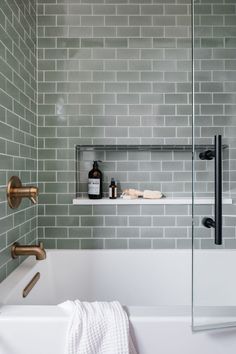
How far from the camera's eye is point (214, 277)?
131 centimetres

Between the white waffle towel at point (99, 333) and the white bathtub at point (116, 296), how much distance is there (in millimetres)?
40

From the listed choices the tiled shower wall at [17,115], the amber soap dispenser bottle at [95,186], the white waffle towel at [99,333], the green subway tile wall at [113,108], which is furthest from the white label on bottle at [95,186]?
the white waffle towel at [99,333]

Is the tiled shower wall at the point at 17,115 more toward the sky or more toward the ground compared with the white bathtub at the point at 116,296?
more toward the sky

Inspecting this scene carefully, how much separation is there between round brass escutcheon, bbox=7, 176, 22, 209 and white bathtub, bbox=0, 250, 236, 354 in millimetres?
374

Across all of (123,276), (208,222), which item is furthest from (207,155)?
(123,276)

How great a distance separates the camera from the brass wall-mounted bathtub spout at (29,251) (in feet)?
4.95

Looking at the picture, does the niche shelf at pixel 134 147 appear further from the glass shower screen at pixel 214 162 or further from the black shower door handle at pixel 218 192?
the black shower door handle at pixel 218 192

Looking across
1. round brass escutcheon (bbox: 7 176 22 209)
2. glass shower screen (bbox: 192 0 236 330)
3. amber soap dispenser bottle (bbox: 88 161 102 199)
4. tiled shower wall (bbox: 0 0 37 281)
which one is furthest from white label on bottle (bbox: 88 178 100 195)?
glass shower screen (bbox: 192 0 236 330)

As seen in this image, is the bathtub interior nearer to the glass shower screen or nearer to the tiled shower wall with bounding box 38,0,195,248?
the tiled shower wall with bounding box 38,0,195,248

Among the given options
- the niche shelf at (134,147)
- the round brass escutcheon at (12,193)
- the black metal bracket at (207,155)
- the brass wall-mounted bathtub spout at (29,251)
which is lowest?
the brass wall-mounted bathtub spout at (29,251)

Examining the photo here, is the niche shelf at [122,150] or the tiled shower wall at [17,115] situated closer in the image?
the tiled shower wall at [17,115]

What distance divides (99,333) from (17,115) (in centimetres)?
121

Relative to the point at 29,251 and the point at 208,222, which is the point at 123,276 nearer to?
the point at 29,251

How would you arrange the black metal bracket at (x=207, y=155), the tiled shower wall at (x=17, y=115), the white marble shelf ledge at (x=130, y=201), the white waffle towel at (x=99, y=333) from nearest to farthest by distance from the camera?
1. the white waffle towel at (x=99, y=333)
2. the black metal bracket at (x=207, y=155)
3. the tiled shower wall at (x=17, y=115)
4. the white marble shelf ledge at (x=130, y=201)
